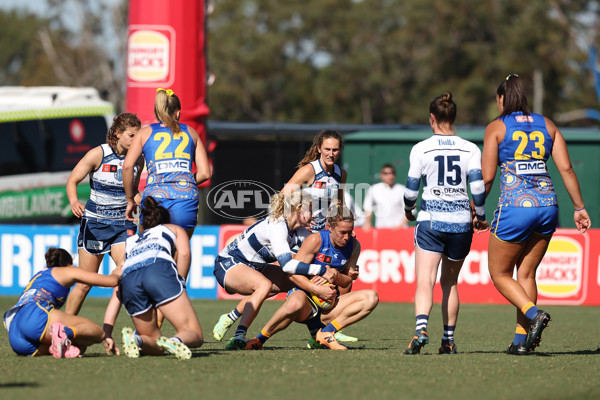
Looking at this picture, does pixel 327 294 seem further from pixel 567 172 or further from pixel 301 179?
pixel 567 172

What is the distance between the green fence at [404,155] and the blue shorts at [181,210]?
1493cm

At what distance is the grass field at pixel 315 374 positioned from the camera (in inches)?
220

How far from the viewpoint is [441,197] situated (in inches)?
287

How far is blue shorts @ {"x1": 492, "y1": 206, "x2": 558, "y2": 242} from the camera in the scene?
23.6 feet

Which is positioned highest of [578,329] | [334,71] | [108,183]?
[334,71]

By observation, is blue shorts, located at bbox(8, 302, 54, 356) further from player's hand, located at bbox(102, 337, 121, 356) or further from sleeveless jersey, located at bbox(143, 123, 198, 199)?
sleeveless jersey, located at bbox(143, 123, 198, 199)

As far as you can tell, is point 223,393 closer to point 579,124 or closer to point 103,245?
point 103,245

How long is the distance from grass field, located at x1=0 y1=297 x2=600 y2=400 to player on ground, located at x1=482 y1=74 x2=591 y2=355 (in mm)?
564

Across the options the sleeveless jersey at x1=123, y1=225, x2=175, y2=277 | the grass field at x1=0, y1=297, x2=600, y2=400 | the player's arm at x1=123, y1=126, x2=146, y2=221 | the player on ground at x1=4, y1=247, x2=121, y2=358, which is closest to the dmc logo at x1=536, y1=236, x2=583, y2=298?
the grass field at x1=0, y1=297, x2=600, y2=400

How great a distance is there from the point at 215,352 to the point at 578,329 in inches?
191

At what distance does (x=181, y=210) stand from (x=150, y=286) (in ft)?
3.01

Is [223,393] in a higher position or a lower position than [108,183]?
lower

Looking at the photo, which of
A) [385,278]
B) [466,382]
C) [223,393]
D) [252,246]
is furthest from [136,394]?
[385,278]

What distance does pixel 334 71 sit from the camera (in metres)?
46.8
